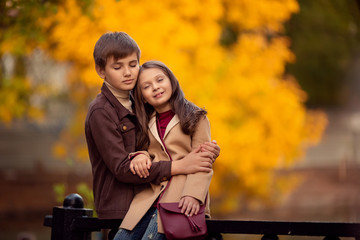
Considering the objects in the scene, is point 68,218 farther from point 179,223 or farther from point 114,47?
point 114,47

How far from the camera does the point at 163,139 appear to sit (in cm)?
257

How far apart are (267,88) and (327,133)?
17069 millimetres

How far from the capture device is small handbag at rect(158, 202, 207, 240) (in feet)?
7.77

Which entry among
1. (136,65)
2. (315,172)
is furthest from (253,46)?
(315,172)

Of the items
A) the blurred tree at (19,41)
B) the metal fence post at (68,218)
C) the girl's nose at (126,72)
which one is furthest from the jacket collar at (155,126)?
the blurred tree at (19,41)

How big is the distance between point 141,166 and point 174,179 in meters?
0.16

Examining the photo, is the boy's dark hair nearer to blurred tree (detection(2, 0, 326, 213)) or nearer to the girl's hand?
the girl's hand

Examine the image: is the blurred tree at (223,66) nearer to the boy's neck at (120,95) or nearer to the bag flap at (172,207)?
the boy's neck at (120,95)

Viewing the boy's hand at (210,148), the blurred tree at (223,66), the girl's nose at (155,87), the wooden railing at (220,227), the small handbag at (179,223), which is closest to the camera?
the wooden railing at (220,227)

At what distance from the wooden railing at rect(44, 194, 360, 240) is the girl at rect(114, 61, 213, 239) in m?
0.14

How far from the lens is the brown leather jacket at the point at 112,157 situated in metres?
2.50

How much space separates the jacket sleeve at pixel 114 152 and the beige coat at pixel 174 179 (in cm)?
7

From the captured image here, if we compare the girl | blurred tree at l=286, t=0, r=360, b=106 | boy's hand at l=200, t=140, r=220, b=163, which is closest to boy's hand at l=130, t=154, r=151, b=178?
the girl

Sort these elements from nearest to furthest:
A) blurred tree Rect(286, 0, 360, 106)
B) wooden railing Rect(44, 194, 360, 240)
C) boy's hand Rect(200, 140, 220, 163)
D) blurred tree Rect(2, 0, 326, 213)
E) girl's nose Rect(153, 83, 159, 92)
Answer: wooden railing Rect(44, 194, 360, 240) < boy's hand Rect(200, 140, 220, 163) < girl's nose Rect(153, 83, 159, 92) < blurred tree Rect(2, 0, 326, 213) < blurred tree Rect(286, 0, 360, 106)
